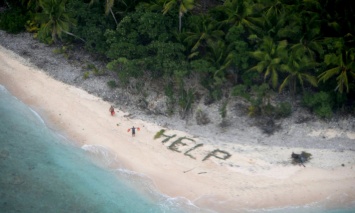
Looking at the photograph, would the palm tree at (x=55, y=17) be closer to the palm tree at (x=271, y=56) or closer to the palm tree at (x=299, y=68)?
the palm tree at (x=271, y=56)

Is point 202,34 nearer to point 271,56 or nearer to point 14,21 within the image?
point 271,56

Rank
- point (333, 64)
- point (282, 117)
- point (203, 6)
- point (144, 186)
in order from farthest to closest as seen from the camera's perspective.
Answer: point (203, 6), point (282, 117), point (333, 64), point (144, 186)

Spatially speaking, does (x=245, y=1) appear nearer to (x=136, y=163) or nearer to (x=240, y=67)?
(x=240, y=67)

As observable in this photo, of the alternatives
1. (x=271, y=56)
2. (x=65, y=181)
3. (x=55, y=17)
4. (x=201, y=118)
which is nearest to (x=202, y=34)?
(x=271, y=56)

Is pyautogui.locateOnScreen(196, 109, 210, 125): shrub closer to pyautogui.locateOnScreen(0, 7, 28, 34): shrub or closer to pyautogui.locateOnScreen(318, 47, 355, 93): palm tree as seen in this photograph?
pyautogui.locateOnScreen(318, 47, 355, 93): palm tree

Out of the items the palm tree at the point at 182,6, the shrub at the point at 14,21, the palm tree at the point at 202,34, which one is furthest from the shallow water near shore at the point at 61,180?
the shrub at the point at 14,21

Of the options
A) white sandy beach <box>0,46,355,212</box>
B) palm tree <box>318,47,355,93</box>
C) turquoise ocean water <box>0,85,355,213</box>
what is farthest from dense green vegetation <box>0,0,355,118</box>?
turquoise ocean water <box>0,85,355,213</box>

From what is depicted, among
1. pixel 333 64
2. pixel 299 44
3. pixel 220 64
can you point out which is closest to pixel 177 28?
pixel 220 64
